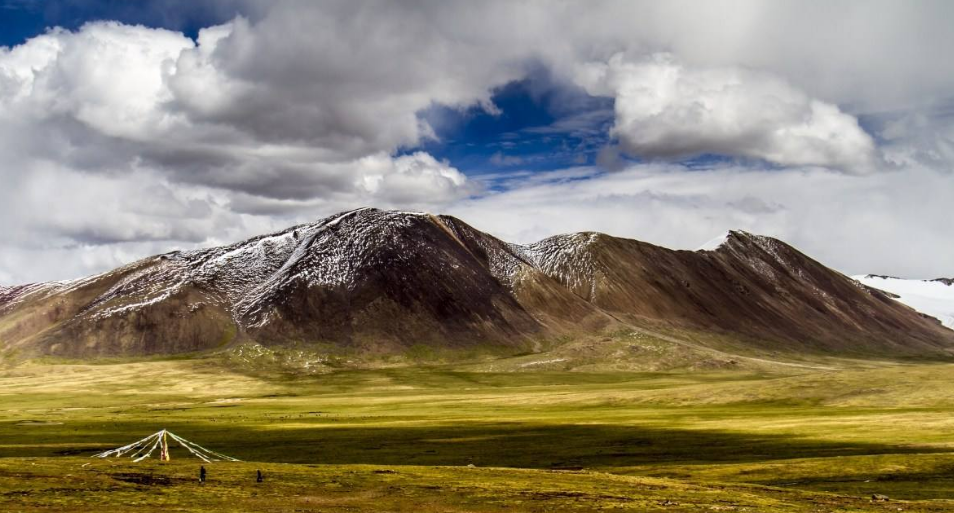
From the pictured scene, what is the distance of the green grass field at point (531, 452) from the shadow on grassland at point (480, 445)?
0.28 m

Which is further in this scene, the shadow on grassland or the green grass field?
the shadow on grassland

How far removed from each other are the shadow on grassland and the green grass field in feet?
0.92

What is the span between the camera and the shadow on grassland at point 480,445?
2815 inches

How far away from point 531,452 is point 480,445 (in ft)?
26.9

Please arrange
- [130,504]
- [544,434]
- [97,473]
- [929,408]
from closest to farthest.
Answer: [130,504], [97,473], [544,434], [929,408]

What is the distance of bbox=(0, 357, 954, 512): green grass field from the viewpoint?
41.1 meters

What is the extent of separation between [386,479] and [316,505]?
10560 millimetres

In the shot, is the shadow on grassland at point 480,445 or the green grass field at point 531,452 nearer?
the green grass field at point 531,452

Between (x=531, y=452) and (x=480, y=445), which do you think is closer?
(x=531, y=452)

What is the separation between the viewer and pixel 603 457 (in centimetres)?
7350

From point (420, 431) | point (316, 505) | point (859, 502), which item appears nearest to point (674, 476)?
point (859, 502)

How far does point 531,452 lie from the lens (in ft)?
259

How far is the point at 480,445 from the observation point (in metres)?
85.4

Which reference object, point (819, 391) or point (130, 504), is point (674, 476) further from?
point (819, 391)
